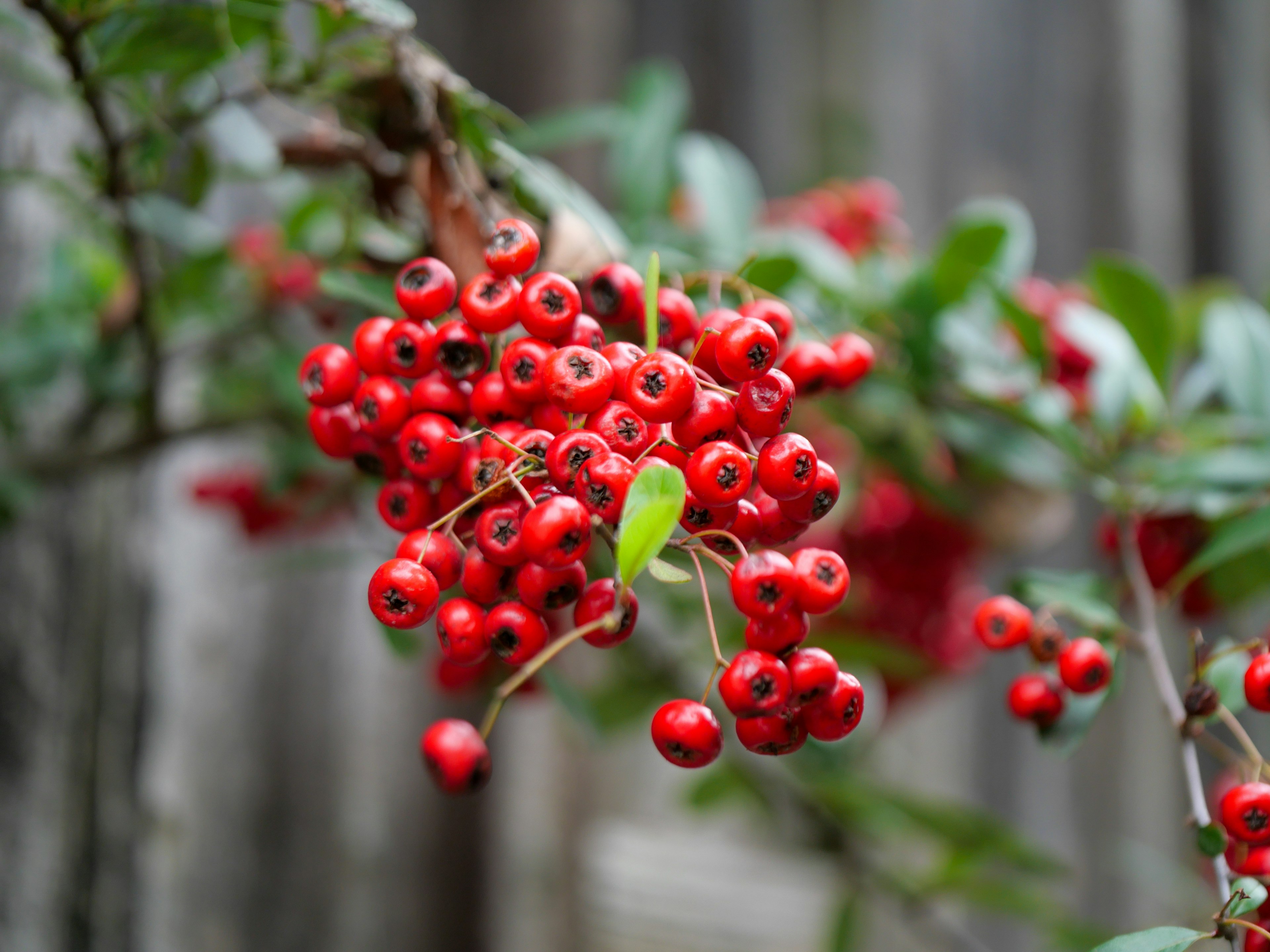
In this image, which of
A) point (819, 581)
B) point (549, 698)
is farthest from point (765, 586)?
point (549, 698)

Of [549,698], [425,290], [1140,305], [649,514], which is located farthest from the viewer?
[549,698]

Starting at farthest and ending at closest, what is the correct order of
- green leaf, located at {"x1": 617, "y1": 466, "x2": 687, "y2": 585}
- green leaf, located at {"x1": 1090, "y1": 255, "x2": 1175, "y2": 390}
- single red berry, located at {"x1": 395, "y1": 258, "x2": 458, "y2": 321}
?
green leaf, located at {"x1": 1090, "y1": 255, "x2": 1175, "y2": 390}
single red berry, located at {"x1": 395, "y1": 258, "x2": 458, "y2": 321}
green leaf, located at {"x1": 617, "y1": 466, "x2": 687, "y2": 585}

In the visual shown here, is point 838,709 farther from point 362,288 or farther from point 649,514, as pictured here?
point 362,288

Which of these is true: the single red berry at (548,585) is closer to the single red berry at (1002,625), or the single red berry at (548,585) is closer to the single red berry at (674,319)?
the single red berry at (674,319)

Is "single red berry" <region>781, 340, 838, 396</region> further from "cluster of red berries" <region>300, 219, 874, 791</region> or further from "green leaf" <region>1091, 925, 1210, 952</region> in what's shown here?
"green leaf" <region>1091, 925, 1210, 952</region>

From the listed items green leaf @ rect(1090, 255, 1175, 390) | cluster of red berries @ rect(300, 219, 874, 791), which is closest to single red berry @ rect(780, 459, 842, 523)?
cluster of red berries @ rect(300, 219, 874, 791)

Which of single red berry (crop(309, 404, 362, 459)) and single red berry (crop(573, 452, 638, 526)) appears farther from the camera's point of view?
single red berry (crop(309, 404, 362, 459))
